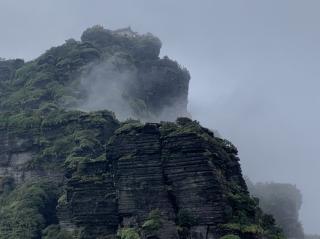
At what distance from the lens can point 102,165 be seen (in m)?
60.8

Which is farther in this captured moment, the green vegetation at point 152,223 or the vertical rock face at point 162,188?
the green vegetation at point 152,223

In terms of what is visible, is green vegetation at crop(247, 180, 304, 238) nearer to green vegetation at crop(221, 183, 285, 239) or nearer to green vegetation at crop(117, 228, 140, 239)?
green vegetation at crop(221, 183, 285, 239)

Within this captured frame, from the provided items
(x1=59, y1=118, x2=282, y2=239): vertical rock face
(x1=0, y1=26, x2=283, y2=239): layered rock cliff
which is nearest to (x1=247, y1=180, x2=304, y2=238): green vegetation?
(x1=0, y1=26, x2=283, y2=239): layered rock cliff

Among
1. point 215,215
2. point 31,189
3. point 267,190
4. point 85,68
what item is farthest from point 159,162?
point 267,190

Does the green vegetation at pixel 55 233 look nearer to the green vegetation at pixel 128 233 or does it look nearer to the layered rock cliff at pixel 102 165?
the layered rock cliff at pixel 102 165

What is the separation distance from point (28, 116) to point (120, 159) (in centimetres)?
3282

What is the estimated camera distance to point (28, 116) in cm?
8500

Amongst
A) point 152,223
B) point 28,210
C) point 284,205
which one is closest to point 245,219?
point 152,223

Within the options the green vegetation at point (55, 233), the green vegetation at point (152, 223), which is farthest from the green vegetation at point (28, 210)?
the green vegetation at point (152, 223)

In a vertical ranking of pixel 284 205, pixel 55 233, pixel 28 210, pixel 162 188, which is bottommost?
pixel 55 233

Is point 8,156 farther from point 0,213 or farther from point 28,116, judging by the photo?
point 0,213

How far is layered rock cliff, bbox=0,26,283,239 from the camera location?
170ft

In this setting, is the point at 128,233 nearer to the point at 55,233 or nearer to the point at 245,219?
the point at 245,219

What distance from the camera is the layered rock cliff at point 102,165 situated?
51812 millimetres
